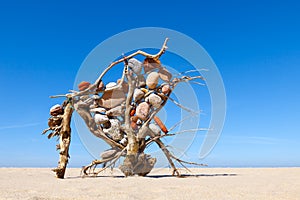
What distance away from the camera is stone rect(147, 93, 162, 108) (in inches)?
330

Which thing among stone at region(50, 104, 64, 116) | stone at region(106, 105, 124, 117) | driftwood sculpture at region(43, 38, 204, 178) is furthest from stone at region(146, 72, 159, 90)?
stone at region(50, 104, 64, 116)

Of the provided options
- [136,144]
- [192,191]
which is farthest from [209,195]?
[136,144]

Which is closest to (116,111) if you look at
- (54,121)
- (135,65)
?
(135,65)

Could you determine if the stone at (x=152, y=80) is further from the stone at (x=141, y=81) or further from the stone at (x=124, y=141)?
the stone at (x=124, y=141)

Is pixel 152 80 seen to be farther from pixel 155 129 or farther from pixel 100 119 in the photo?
pixel 100 119

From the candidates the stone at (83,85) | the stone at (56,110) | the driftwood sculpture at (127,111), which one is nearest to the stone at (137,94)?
the driftwood sculpture at (127,111)

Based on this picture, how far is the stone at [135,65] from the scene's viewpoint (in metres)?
8.59

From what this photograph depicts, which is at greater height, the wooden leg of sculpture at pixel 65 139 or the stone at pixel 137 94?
the stone at pixel 137 94

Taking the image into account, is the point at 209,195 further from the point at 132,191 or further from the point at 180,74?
the point at 180,74

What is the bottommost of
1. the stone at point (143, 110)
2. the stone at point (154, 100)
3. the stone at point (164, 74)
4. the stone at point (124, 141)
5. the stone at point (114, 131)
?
the stone at point (124, 141)

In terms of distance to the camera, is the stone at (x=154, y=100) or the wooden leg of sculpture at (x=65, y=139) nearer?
the wooden leg of sculpture at (x=65, y=139)

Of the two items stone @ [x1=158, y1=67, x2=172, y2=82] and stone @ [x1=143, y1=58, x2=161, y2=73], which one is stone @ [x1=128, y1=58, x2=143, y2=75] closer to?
stone @ [x1=143, y1=58, x2=161, y2=73]

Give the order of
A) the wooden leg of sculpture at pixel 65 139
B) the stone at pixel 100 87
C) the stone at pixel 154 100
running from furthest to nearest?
1. the stone at pixel 100 87
2. the stone at pixel 154 100
3. the wooden leg of sculpture at pixel 65 139

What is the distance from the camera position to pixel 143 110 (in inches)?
334
